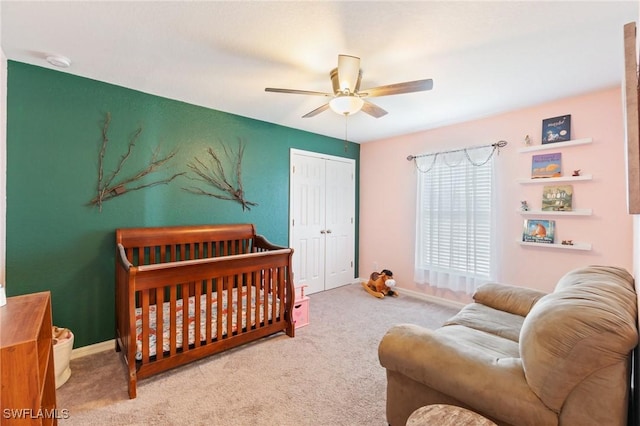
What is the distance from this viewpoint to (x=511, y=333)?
71.2 inches

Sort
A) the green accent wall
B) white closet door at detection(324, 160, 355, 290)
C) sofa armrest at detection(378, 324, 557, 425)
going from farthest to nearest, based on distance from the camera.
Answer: white closet door at detection(324, 160, 355, 290), the green accent wall, sofa armrest at detection(378, 324, 557, 425)

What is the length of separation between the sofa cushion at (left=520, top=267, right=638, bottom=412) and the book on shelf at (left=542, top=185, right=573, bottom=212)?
2.01 meters

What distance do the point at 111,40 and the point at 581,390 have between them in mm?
3014

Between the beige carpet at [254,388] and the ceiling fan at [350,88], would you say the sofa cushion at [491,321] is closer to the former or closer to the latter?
the beige carpet at [254,388]

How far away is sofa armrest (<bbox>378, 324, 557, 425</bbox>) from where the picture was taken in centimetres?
110

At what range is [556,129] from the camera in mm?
2896

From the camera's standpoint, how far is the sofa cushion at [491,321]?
6.01 feet

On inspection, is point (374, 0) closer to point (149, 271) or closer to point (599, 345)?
point (599, 345)

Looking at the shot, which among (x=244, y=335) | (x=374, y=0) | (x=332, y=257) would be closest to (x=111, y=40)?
(x=374, y=0)

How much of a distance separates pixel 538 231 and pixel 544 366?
247 centimetres

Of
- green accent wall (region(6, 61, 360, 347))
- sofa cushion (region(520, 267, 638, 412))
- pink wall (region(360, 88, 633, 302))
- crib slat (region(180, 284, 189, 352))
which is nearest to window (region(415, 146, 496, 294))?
pink wall (region(360, 88, 633, 302))

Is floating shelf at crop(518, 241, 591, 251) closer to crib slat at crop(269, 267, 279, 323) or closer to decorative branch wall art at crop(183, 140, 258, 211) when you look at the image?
crib slat at crop(269, 267, 279, 323)

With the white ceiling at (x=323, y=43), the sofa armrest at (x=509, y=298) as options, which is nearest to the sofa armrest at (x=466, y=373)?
the sofa armrest at (x=509, y=298)

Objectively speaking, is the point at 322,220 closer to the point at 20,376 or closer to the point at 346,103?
the point at 346,103
